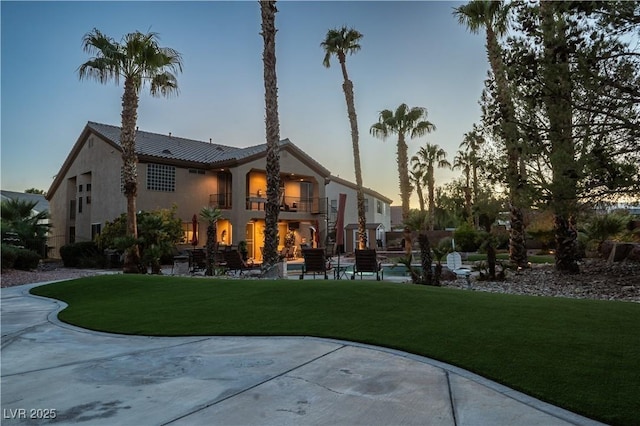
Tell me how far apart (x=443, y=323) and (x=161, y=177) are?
881 inches

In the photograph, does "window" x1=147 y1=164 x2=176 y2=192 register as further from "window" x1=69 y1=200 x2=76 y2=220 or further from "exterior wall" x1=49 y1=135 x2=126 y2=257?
"window" x1=69 y1=200 x2=76 y2=220

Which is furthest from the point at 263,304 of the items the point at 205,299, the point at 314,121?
the point at 314,121

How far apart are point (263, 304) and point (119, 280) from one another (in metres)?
6.32

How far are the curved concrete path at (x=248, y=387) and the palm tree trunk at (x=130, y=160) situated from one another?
39.3 ft

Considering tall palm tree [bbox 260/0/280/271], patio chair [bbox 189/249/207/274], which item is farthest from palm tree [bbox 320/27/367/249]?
patio chair [bbox 189/249/207/274]

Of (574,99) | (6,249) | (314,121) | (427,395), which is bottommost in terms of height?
(427,395)

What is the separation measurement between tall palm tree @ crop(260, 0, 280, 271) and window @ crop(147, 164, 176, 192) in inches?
458

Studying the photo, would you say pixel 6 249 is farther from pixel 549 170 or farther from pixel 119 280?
pixel 549 170

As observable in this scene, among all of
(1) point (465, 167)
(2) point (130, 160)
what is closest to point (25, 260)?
(2) point (130, 160)

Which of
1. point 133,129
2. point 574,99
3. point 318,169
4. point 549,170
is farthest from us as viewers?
point 318,169

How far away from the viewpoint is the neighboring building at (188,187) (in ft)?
81.3

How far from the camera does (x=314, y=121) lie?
2930 cm

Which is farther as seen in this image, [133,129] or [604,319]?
[133,129]

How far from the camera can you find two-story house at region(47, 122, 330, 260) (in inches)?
975
